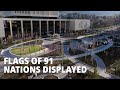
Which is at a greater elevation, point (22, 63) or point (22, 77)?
point (22, 63)

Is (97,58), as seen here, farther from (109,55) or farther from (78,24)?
(78,24)

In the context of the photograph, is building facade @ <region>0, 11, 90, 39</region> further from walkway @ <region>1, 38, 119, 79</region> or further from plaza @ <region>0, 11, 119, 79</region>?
walkway @ <region>1, 38, 119, 79</region>

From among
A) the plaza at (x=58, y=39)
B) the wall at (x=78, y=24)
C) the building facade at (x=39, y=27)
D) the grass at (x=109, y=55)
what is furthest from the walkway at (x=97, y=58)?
the wall at (x=78, y=24)

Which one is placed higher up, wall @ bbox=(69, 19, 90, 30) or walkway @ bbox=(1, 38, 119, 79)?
wall @ bbox=(69, 19, 90, 30)

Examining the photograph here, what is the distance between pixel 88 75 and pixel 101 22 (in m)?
2.01

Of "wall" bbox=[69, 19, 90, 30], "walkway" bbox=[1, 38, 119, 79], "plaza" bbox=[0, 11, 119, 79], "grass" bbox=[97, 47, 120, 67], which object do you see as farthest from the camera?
"grass" bbox=[97, 47, 120, 67]

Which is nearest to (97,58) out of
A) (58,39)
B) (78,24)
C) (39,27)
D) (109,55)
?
(109,55)

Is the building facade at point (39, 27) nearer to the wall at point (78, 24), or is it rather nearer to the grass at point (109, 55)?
the wall at point (78, 24)

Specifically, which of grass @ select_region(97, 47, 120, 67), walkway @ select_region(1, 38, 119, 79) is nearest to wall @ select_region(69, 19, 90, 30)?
walkway @ select_region(1, 38, 119, 79)

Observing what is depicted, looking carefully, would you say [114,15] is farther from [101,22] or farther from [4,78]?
[4,78]
